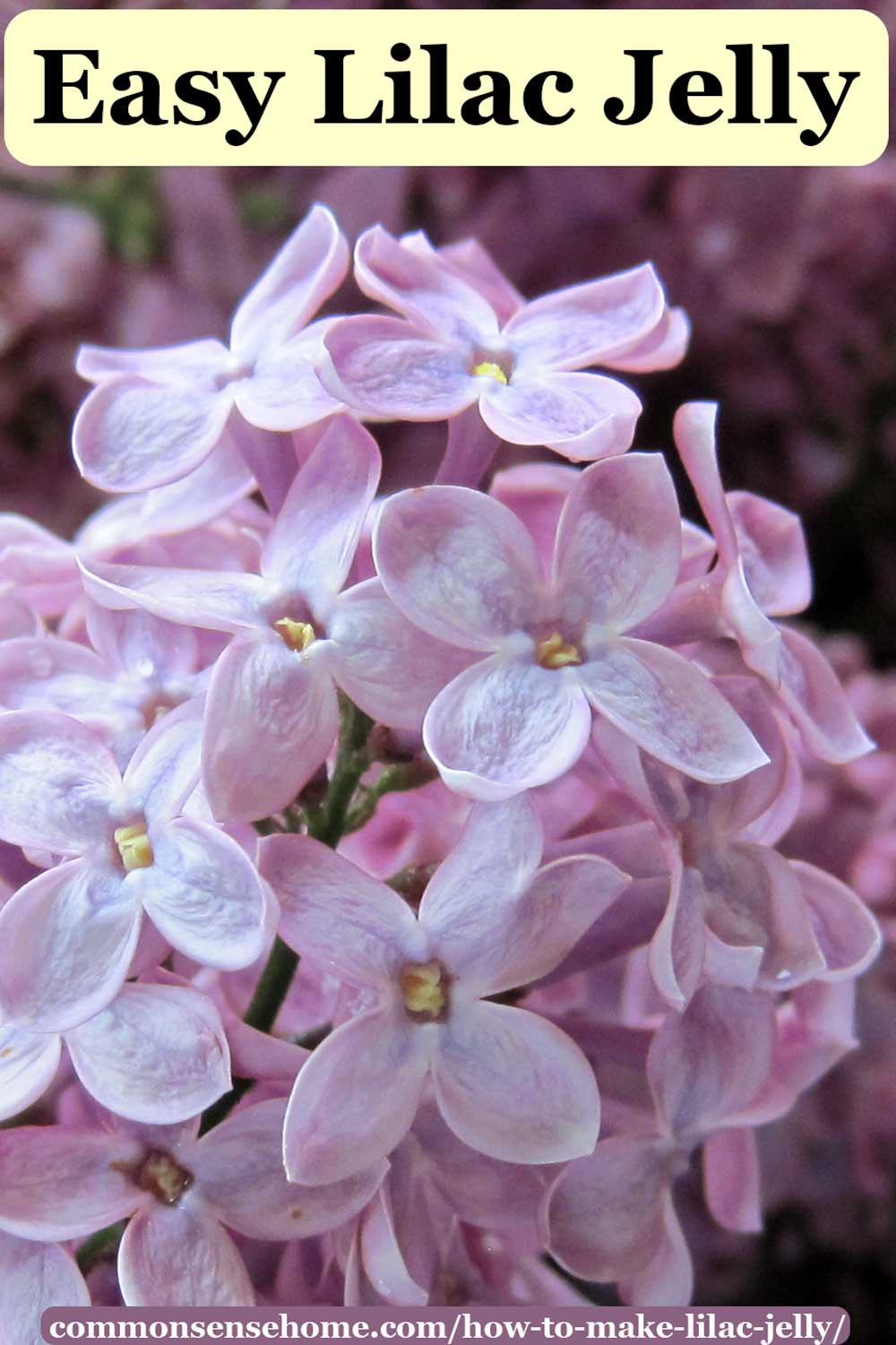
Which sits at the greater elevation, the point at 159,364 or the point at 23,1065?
the point at 159,364

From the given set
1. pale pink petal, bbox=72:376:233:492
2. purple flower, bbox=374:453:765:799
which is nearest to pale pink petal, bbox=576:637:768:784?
purple flower, bbox=374:453:765:799

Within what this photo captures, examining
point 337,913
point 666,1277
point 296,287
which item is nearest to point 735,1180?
point 666,1277

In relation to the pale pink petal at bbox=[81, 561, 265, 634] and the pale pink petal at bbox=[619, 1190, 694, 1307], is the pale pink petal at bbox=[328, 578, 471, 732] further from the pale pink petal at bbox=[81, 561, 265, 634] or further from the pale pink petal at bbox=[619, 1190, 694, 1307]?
the pale pink petal at bbox=[619, 1190, 694, 1307]

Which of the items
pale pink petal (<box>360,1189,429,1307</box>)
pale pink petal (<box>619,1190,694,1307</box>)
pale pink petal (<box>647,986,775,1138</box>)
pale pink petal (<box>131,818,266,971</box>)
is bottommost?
pale pink petal (<box>619,1190,694,1307</box>)

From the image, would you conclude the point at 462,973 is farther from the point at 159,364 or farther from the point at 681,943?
the point at 159,364

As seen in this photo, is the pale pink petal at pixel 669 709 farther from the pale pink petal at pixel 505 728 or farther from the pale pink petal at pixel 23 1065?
the pale pink petal at pixel 23 1065

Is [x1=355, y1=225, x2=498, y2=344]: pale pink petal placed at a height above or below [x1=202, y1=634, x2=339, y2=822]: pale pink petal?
above

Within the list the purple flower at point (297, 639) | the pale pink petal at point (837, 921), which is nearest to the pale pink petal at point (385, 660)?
the purple flower at point (297, 639)

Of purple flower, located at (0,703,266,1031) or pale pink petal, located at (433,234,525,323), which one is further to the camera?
pale pink petal, located at (433,234,525,323)
